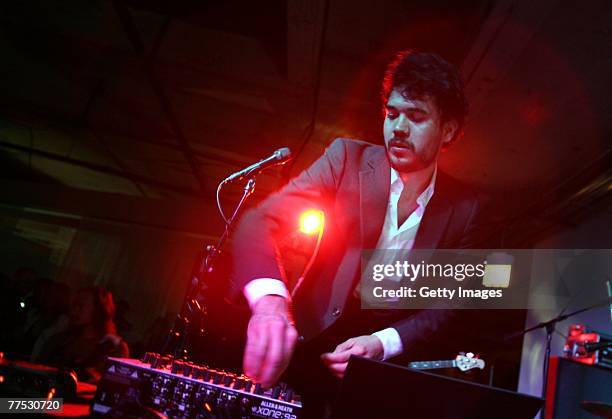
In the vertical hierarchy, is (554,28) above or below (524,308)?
above

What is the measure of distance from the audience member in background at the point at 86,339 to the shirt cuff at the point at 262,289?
3466 mm

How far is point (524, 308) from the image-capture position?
23.0ft

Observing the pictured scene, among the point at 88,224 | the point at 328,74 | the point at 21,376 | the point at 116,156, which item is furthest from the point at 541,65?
the point at 88,224

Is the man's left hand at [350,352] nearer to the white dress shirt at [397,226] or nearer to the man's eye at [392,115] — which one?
the white dress shirt at [397,226]

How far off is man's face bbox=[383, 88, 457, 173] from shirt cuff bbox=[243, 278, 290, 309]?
35.2 inches

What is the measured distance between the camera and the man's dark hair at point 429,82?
6.13 ft

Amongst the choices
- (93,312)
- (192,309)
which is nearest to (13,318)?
(192,309)

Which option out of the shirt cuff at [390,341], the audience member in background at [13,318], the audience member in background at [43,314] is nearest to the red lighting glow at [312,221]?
the shirt cuff at [390,341]

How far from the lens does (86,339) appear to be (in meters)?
4.52

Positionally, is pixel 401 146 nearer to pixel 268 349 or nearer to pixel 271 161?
pixel 271 161

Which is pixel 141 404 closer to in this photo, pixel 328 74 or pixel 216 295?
pixel 216 295

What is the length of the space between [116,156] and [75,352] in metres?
4.36

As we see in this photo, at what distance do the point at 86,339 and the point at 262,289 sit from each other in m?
4.11

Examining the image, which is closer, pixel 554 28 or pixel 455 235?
pixel 455 235
